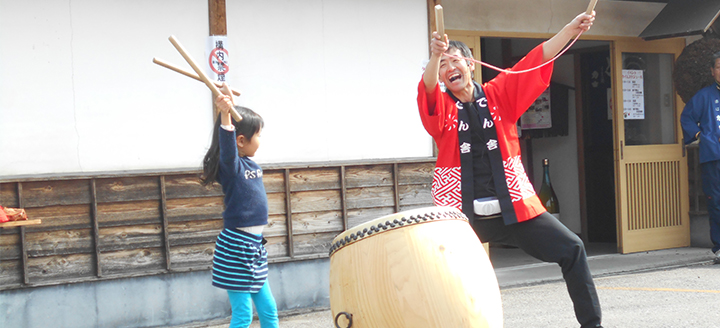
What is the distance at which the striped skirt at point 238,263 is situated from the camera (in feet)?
12.3

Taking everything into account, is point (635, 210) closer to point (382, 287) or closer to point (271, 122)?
point (271, 122)

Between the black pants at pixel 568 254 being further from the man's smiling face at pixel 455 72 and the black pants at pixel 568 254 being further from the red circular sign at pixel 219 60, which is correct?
the red circular sign at pixel 219 60

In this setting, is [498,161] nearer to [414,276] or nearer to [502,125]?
[502,125]

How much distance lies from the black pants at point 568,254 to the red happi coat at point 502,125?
84 millimetres

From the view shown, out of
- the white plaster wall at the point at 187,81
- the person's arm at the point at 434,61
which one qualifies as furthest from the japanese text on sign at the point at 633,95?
the person's arm at the point at 434,61

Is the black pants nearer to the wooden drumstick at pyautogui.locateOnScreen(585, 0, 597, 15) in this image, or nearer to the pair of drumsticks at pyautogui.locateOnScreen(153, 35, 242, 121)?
the wooden drumstick at pyautogui.locateOnScreen(585, 0, 597, 15)

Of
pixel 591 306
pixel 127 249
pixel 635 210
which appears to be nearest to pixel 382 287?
pixel 591 306

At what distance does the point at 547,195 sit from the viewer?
9.30m

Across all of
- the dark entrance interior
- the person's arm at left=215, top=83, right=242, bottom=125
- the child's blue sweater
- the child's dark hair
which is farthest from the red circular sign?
the dark entrance interior

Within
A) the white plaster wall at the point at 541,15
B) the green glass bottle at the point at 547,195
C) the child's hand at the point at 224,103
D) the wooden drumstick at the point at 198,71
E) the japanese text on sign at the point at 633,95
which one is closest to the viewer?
the wooden drumstick at the point at 198,71

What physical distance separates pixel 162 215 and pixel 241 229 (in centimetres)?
160

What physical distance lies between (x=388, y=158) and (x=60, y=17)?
2720mm

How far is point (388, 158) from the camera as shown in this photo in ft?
19.9

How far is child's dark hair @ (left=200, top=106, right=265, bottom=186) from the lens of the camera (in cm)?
385
